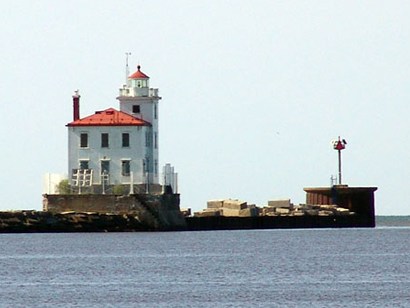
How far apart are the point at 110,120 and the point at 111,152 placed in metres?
1.93

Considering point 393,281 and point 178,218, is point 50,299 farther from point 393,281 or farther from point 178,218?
point 178,218

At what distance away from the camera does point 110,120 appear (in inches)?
4321

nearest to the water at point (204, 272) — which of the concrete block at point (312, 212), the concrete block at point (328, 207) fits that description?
the concrete block at point (312, 212)

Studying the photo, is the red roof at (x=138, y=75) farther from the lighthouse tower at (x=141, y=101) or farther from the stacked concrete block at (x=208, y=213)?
the stacked concrete block at (x=208, y=213)

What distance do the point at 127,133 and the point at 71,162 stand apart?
3.95 meters

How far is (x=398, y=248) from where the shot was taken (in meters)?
93.6

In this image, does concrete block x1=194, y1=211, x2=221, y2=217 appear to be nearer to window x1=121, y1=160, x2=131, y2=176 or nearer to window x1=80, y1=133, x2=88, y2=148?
window x1=121, y1=160, x2=131, y2=176

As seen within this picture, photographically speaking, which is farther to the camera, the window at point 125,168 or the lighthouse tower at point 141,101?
the lighthouse tower at point 141,101

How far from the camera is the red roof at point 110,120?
109 m

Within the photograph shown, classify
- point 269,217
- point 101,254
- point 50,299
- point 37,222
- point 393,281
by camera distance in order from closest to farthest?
point 50,299, point 393,281, point 101,254, point 37,222, point 269,217

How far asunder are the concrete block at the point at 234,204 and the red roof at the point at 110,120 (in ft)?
44.4

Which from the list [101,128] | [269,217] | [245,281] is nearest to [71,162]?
[101,128]

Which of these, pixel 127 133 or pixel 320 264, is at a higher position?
pixel 127 133

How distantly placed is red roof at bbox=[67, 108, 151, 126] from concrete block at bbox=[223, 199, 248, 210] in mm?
13527
